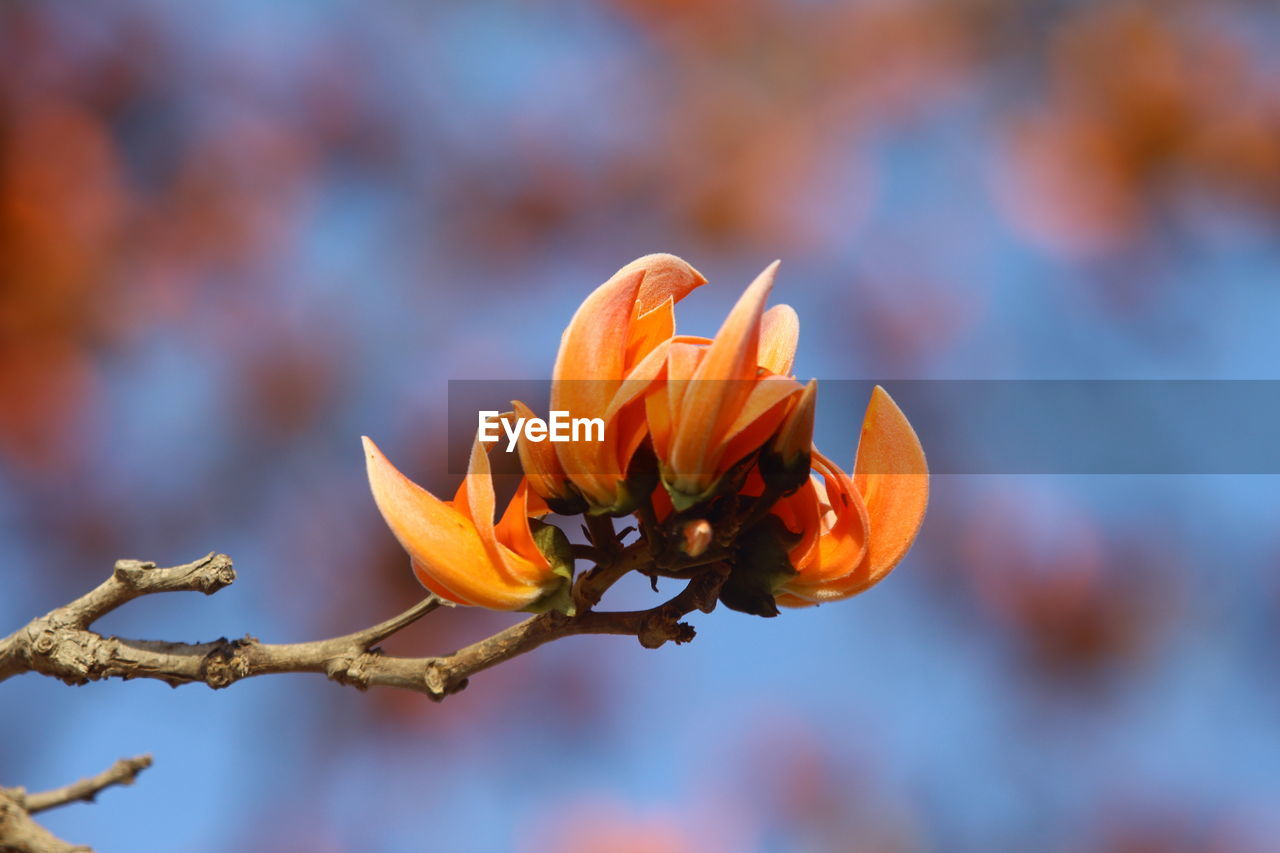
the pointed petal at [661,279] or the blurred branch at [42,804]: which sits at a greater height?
the pointed petal at [661,279]

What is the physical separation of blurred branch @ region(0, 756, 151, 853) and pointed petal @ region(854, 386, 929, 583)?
38cm

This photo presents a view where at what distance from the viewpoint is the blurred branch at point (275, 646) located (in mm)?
617

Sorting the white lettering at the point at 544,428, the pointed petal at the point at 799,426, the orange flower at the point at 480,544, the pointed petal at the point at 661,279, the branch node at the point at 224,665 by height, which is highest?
the pointed petal at the point at 661,279

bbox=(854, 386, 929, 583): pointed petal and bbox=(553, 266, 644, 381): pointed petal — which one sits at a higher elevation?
bbox=(553, 266, 644, 381): pointed petal

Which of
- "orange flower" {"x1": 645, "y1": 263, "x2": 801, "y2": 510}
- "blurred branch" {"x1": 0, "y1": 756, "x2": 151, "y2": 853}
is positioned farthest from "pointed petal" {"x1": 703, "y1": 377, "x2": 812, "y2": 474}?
"blurred branch" {"x1": 0, "y1": 756, "x2": 151, "y2": 853}

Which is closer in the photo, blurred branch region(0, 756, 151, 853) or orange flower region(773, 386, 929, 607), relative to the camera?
blurred branch region(0, 756, 151, 853)

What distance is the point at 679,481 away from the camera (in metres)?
0.57

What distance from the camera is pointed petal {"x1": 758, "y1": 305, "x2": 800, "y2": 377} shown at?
662 millimetres

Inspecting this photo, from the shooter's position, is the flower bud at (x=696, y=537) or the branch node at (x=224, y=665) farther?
the branch node at (x=224, y=665)

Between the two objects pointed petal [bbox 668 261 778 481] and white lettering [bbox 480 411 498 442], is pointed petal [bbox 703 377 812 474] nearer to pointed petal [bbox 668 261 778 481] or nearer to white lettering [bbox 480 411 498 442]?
pointed petal [bbox 668 261 778 481]

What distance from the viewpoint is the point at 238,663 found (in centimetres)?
66

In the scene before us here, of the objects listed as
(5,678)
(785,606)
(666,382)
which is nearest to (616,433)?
(666,382)

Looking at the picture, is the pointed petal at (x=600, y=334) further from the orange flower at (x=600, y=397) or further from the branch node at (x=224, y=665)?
the branch node at (x=224, y=665)

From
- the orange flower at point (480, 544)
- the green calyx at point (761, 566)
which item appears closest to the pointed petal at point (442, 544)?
the orange flower at point (480, 544)
